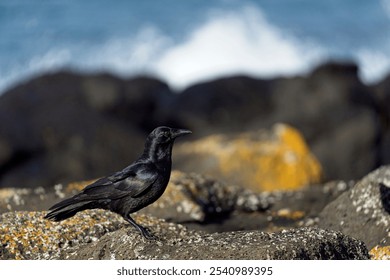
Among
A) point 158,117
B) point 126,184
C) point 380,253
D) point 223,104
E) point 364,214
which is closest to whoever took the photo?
point 126,184

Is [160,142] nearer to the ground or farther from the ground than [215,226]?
farther from the ground

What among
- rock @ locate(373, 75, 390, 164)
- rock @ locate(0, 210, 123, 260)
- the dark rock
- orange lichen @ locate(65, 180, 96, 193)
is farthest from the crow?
rock @ locate(373, 75, 390, 164)

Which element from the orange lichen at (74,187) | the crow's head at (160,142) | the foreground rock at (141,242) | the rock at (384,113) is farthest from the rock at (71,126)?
the crow's head at (160,142)

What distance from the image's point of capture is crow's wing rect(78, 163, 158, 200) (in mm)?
7348

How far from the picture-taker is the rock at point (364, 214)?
27.8 ft

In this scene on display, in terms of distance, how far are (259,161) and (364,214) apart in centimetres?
569

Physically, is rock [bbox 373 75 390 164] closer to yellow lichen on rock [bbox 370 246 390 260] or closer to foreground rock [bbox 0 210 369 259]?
yellow lichen on rock [bbox 370 246 390 260]

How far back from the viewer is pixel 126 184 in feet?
24.4

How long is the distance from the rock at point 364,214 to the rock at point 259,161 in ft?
14.6

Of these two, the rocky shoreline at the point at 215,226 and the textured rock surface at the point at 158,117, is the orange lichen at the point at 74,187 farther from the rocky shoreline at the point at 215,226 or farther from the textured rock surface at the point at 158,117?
the textured rock surface at the point at 158,117

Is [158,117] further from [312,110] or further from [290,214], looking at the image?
[290,214]

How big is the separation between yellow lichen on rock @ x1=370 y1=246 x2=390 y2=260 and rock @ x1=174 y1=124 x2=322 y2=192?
5.44m

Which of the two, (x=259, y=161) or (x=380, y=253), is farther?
(x=259, y=161)

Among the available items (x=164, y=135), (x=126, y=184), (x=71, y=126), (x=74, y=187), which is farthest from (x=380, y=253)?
(x=71, y=126)
